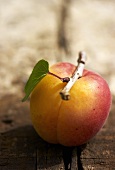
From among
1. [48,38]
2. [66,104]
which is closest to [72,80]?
[66,104]

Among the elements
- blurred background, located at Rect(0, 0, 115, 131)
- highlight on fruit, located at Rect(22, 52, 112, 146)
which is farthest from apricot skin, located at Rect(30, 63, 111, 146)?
blurred background, located at Rect(0, 0, 115, 131)

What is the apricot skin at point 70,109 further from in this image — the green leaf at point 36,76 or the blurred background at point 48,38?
the blurred background at point 48,38

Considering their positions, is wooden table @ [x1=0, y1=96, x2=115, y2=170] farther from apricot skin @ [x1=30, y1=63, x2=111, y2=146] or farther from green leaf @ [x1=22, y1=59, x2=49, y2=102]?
green leaf @ [x1=22, y1=59, x2=49, y2=102]

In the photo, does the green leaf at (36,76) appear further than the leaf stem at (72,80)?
Yes

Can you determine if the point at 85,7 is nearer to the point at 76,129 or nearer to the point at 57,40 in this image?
the point at 57,40

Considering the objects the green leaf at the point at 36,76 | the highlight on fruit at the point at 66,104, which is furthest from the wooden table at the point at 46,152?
the green leaf at the point at 36,76

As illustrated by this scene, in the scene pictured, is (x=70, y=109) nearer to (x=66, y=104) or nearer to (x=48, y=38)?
(x=66, y=104)
